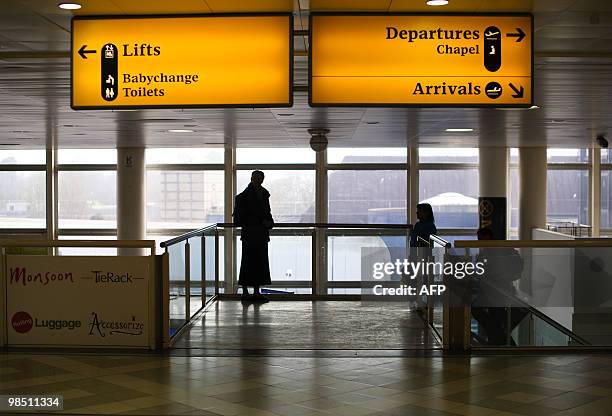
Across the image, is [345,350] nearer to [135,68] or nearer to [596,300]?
[596,300]

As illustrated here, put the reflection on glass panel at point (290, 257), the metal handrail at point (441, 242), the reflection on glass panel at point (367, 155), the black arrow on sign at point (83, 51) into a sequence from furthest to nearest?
the reflection on glass panel at point (367, 155) → the reflection on glass panel at point (290, 257) → the metal handrail at point (441, 242) → the black arrow on sign at point (83, 51)

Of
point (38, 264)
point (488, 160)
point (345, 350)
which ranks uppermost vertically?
point (488, 160)

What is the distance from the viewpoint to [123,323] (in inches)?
301

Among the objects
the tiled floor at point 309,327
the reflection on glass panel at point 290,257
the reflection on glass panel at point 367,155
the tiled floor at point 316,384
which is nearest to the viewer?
the tiled floor at point 316,384

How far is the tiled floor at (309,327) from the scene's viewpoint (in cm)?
801

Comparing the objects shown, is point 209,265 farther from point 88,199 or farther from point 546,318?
point 88,199

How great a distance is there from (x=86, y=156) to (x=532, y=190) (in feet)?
34.5

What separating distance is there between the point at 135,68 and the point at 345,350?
3495 millimetres

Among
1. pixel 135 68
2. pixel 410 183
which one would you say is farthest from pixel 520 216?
pixel 135 68

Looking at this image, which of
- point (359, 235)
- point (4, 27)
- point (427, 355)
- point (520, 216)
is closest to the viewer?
point (4, 27)

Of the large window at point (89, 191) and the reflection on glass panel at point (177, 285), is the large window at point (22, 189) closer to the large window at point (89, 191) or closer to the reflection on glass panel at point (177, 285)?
the large window at point (89, 191)

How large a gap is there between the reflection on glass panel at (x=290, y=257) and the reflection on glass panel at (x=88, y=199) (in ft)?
31.3

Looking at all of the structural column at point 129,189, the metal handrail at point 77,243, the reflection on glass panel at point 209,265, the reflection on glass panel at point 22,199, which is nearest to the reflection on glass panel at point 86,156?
the reflection on glass panel at point 22,199

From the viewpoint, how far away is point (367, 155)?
778 inches
